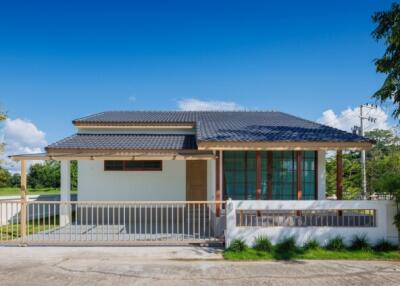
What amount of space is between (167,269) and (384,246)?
543 cm

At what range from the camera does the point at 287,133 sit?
1037cm

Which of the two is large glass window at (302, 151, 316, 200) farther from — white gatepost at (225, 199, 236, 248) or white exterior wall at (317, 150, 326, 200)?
white gatepost at (225, 199, 236, 248)

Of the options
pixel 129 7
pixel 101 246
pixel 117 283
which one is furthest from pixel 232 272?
pixel 129 7

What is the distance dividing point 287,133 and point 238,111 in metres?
6.63

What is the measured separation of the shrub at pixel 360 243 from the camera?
24.8 ft

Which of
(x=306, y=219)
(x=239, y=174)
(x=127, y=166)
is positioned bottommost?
(x=306, y=219)

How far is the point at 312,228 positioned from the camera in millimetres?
7699

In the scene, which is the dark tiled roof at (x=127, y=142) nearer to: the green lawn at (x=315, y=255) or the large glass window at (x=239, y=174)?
the large glass window at (x=239, y=174)

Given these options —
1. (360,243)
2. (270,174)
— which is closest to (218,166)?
(270,174)

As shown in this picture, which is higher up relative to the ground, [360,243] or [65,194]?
[65,194]

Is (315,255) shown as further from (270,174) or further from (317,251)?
(270,174)

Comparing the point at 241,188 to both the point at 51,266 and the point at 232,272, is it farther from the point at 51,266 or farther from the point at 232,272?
the point at 51,266

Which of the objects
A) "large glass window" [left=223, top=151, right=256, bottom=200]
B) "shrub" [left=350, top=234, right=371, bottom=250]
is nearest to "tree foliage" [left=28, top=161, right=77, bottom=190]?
"large glass window" [left=223, top=151, right=256, bottom=200]

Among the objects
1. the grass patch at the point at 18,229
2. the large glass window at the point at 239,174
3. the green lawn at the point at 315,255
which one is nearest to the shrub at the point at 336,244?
the green lawn at the point at 315,255
